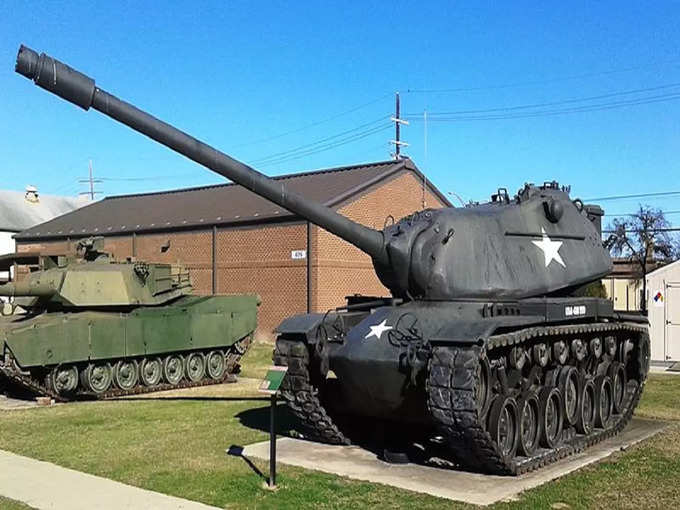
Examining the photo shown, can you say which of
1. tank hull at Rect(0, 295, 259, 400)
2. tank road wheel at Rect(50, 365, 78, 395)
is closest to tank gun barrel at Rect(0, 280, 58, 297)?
tank hull at Rect(0, 295, 259, 400)

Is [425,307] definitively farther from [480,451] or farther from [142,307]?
[142,307]

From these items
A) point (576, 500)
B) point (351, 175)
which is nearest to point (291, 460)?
point (576, 500)

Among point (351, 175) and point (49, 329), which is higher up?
point (351, 175)

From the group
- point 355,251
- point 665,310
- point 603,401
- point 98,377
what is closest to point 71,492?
point 603,401

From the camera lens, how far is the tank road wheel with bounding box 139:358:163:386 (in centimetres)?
1709

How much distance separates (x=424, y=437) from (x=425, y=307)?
2015 mm

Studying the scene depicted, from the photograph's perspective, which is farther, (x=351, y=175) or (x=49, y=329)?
(x=351, y=175)

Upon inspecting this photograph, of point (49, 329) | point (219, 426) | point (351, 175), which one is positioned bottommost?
point (219, 426)

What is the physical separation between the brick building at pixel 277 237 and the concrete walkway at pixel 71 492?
14406 millimetres

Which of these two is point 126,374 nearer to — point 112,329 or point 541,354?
point 112,329

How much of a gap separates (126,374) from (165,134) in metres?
9.67

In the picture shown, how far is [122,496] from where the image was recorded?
300 inches

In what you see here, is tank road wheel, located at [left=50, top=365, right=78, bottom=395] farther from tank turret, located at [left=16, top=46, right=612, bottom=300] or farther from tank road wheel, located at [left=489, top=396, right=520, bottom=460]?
tank road wheel, located at [left=489, top=396, right=520, bottom=460]

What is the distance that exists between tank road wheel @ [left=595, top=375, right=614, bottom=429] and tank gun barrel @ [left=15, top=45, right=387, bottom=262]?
12.7 feet
